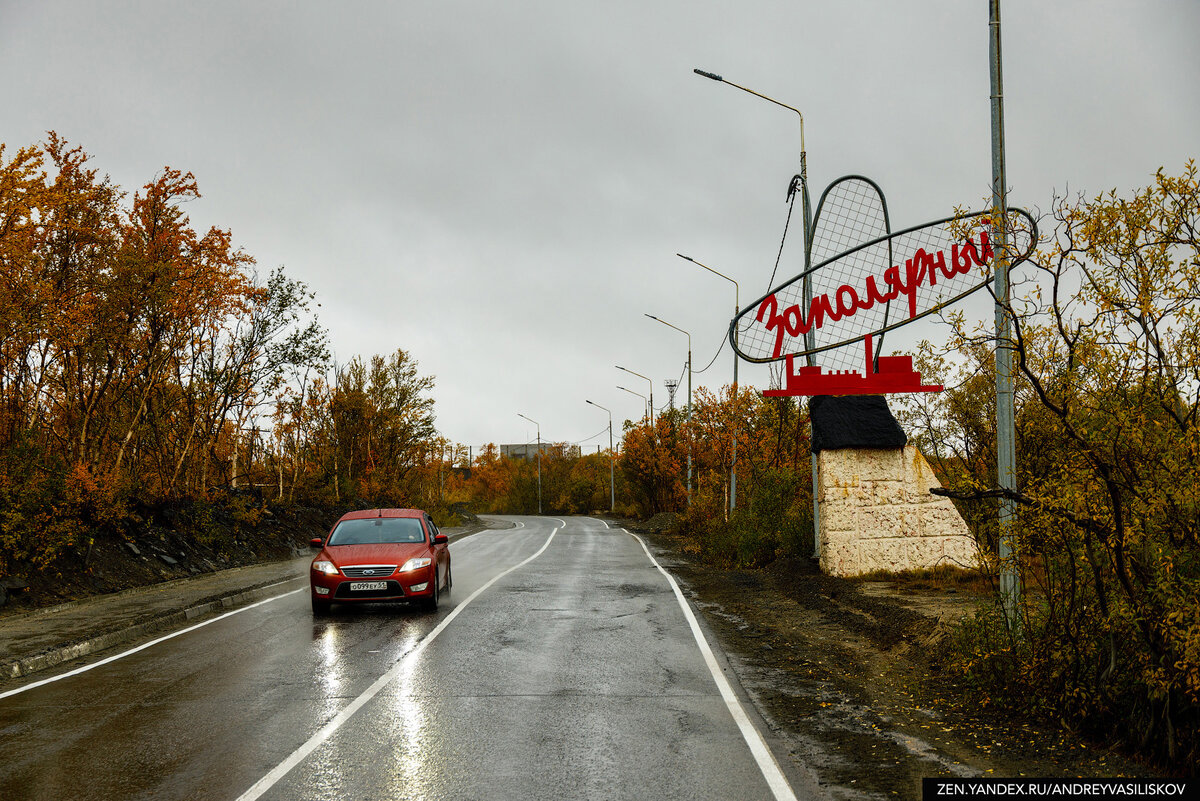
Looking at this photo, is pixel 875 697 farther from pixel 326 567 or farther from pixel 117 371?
pixel 117 371

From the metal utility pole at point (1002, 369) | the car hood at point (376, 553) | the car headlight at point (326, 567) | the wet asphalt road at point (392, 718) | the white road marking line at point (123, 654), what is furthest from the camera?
the car hood at point (376, 553)

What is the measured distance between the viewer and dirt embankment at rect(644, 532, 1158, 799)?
566 centimetres

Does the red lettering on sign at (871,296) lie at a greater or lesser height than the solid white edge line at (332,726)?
greater

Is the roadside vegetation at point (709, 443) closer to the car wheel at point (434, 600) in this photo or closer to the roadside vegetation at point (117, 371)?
the roadside vegetation at point (117, 371)

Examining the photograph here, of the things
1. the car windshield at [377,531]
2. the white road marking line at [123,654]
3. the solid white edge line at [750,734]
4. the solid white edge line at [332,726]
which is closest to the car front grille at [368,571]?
the car windshield at [377,531]

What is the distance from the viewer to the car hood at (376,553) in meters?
13.6

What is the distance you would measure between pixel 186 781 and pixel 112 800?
1.39 ft

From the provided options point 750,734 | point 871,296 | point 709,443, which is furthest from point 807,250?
point 709,443

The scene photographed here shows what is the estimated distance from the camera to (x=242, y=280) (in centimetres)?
2130

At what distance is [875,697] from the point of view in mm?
7840

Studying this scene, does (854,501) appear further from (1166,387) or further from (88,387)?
(88,387)

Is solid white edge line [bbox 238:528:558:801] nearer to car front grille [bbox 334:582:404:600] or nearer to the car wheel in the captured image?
car front grille [bbox 334:582:404:600]

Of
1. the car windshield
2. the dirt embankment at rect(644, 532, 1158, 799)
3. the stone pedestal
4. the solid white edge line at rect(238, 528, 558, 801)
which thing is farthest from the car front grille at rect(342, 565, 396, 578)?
the stone pedestal

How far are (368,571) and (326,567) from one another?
0.66 m
